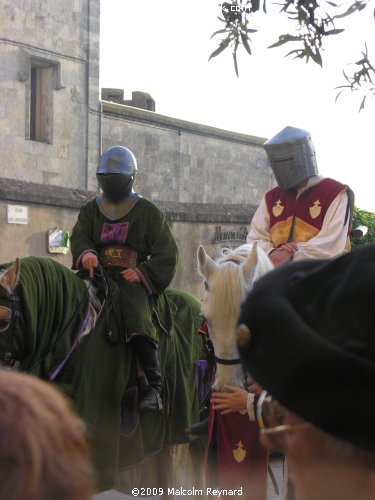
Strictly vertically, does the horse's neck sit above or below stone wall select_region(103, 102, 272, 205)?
below

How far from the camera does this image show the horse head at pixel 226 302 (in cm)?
434

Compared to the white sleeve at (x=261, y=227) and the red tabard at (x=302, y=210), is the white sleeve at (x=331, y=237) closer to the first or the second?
the red tabard at (x=302, y=210)

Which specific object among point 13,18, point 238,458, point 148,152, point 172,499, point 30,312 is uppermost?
point 13,18

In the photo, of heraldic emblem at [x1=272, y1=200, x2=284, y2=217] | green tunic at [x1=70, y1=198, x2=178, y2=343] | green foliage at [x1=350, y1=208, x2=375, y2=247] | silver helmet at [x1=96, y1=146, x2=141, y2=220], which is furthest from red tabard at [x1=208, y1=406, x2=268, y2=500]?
green foliage at [x1=350, y1=208, x2=375, y2=247]

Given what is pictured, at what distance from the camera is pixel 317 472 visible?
1350 millimetres

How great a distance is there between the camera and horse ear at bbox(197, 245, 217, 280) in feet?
15.1

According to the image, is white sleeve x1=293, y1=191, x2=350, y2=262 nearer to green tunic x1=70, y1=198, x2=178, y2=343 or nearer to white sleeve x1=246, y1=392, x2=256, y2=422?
white sleeve x1=246, y1=392, x2=256, y2=422

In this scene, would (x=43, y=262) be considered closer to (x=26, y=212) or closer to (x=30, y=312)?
(x=30, y=312)

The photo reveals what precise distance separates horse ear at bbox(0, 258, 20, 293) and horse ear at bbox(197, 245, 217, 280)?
135 cm

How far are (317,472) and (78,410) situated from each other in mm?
4541

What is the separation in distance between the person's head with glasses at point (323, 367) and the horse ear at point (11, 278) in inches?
166

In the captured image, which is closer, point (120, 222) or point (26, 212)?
point (120, 222)

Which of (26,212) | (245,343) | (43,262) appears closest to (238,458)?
(43,262)

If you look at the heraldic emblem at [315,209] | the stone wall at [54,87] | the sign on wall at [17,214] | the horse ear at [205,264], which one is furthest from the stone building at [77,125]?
the horse ear at [205,264]
